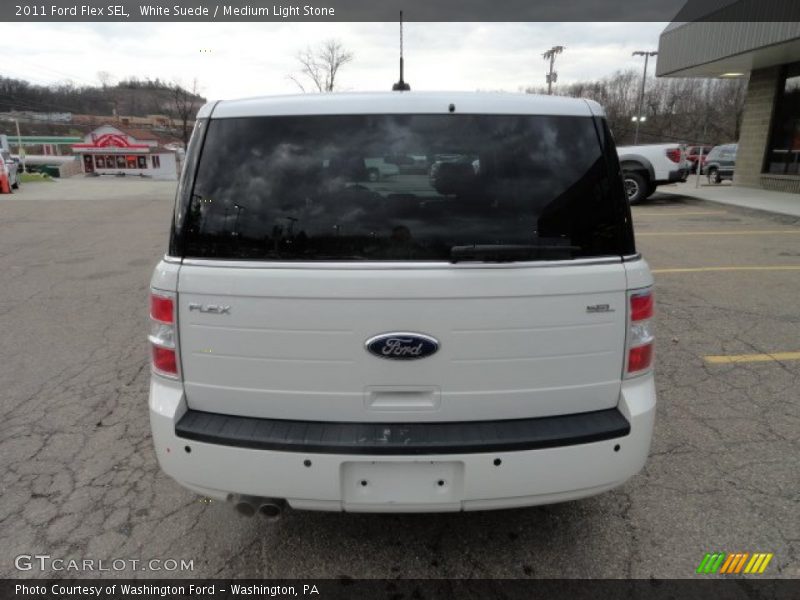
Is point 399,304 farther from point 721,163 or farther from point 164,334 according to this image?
point 721,163

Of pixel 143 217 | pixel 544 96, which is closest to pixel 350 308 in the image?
pixel 544 96

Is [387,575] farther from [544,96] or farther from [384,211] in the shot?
[544,96]

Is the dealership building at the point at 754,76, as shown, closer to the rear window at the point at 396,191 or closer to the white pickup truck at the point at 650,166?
the white pickup truck at the point at 650,166

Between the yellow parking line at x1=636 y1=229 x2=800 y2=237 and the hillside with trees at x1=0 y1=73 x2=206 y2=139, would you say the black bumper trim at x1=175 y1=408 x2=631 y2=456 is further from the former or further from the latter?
the hillside with trees at x1=0 y1=73 x2=206 y2=139

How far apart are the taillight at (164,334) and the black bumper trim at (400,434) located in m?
0.21

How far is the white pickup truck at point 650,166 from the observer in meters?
14.7

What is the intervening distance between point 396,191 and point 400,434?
3.00 feet

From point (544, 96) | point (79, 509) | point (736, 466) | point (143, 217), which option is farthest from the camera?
point (143, 217)

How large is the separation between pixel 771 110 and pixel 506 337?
63.4 feet

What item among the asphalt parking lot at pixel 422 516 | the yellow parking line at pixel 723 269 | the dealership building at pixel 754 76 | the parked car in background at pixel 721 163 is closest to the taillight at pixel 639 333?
the asphalt parking lot at pixel 422 516

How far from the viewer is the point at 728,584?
2.29m

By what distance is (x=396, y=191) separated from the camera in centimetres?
210

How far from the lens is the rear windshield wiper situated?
2.02m

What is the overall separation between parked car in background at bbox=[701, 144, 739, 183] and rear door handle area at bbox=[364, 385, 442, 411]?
2713cm
